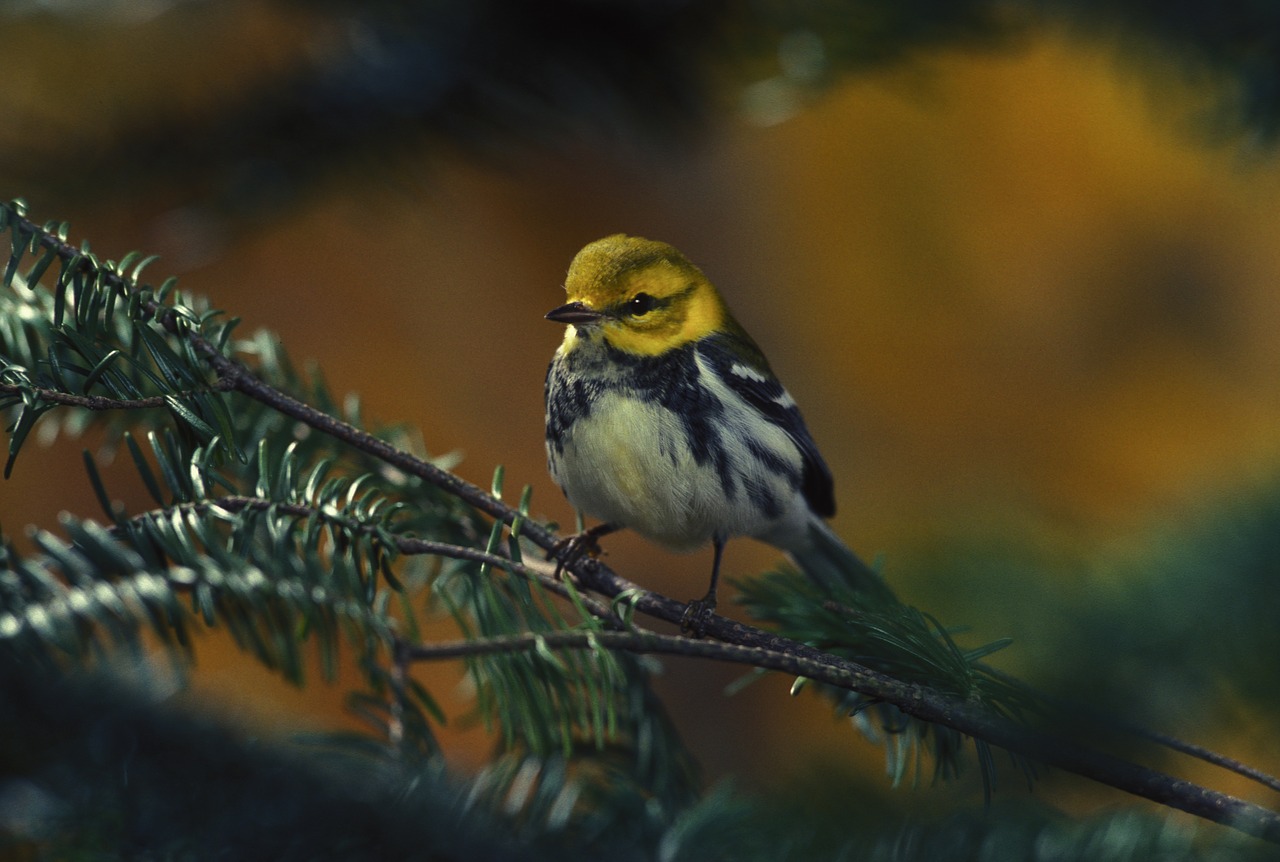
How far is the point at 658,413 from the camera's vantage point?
0.55m

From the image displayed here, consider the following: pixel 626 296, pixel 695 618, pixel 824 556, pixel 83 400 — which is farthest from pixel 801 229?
pixel 83 400

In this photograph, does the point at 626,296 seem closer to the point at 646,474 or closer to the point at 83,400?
the point at 646,474

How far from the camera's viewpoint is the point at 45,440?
0.41 meters

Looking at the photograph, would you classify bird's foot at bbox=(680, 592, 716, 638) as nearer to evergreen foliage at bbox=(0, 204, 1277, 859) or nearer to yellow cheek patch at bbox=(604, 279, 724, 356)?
evergreen foliage at bbox=(0, 204, 1277, 859)

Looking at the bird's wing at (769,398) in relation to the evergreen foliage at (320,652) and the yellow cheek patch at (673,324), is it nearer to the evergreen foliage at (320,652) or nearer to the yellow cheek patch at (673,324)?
the yellow cheek patch at (673,324)

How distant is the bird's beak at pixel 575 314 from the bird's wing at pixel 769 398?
71 millimetres

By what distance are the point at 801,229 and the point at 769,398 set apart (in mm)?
721

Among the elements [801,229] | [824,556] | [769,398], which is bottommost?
[824,556]

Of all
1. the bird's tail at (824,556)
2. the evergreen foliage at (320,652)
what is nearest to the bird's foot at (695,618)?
the evergreen foliage at (320,652)

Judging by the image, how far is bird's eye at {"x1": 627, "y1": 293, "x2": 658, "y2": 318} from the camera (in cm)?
58

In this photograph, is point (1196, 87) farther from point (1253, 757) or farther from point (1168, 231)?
point (1168, 231)

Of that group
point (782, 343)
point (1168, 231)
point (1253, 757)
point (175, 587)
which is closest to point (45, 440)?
point (175, 587)

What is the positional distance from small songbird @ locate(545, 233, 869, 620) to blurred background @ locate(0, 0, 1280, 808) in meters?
0.12

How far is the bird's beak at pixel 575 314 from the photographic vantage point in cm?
56
